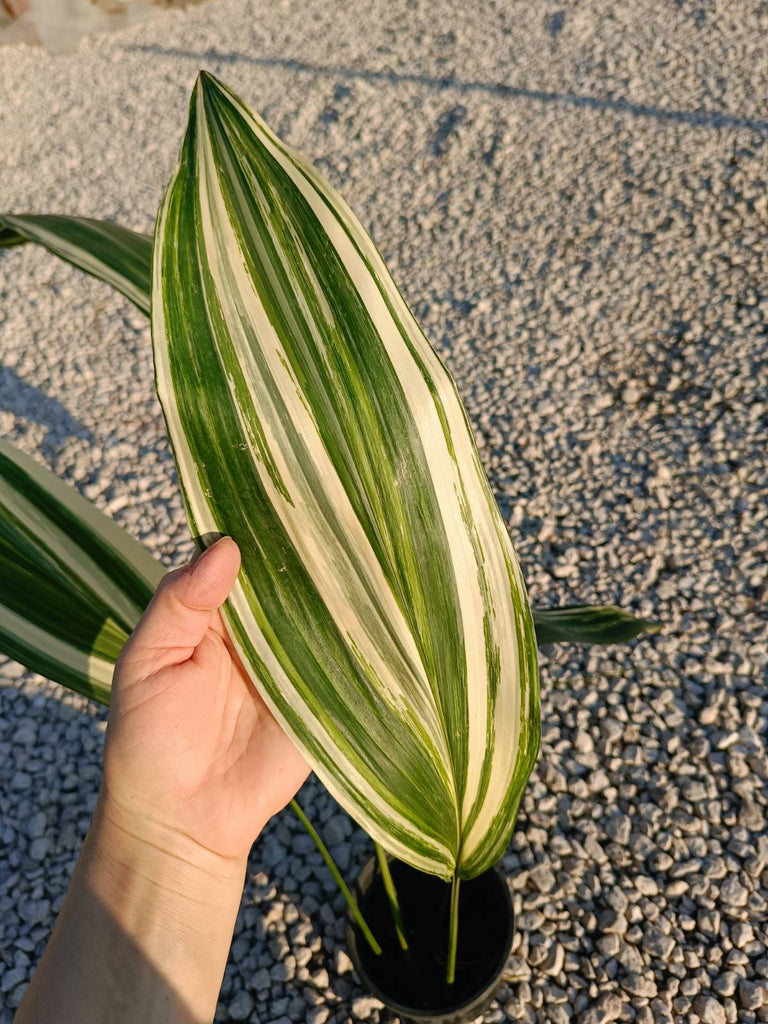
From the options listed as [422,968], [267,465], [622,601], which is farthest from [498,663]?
[622,601]

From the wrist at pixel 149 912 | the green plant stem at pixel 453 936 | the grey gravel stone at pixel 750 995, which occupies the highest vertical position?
the wrist at pixel 149 912

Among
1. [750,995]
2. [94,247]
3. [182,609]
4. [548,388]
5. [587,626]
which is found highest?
[94,247]

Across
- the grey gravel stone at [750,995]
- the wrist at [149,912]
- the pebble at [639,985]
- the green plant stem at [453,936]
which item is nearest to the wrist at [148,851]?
the wrist at [149,912]

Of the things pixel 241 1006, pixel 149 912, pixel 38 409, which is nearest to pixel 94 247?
pixel 149 912

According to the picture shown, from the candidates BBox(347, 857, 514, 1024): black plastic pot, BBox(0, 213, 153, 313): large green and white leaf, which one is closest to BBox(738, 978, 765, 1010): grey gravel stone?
BBox(347, 857, 514, 1024): black plastic pot

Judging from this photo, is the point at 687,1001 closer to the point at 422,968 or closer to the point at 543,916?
the point at 543,916

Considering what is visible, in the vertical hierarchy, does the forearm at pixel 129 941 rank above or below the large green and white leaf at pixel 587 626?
above

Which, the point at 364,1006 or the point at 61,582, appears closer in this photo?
the point at 61,582

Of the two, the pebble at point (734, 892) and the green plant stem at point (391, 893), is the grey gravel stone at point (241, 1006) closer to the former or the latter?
the green plant stem at point (391, 893)

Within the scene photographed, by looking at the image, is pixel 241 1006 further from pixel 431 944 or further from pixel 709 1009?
pixel 709 1009
